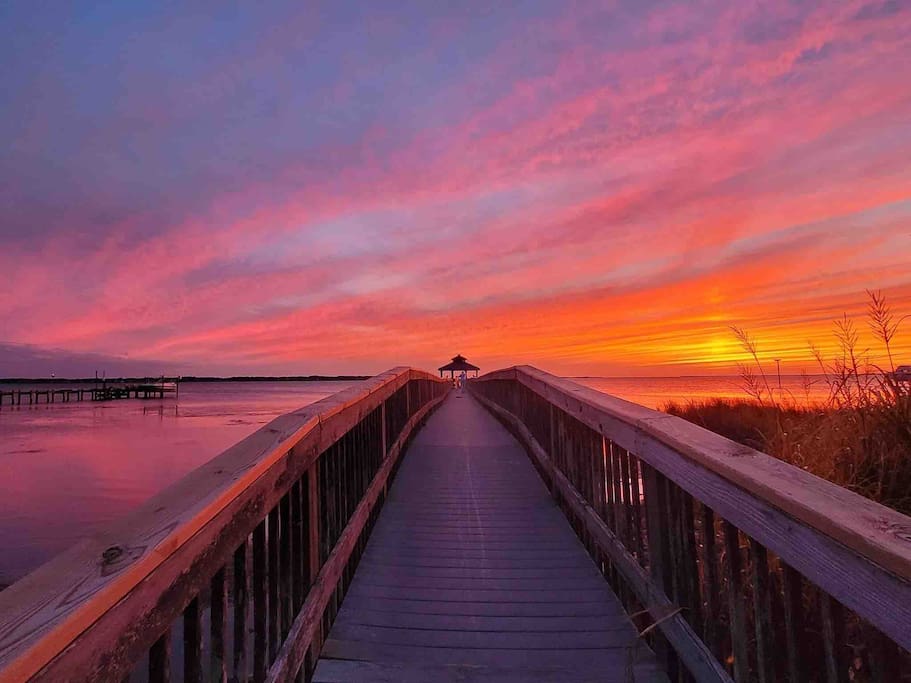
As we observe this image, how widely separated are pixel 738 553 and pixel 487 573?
6.60 feet

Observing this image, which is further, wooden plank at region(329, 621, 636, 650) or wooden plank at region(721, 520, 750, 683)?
wooden plank at region(329, 621, 636, 650)

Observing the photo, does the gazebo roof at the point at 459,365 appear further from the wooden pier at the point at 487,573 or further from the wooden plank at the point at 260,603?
Answer: the wooden plank at the point at 260,603

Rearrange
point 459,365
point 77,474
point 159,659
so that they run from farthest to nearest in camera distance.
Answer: point 459,365 → point 77,474 → point 159,659

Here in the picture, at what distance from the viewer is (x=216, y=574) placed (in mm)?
1563

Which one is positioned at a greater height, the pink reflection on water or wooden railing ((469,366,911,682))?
wooden railing ((469,366,911,682))

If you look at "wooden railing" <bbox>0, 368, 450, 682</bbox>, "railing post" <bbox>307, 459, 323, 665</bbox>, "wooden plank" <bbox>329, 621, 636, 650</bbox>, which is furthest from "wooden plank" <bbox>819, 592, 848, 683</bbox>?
"railing post" <bbox>307, 459, 323, 665</bbox>

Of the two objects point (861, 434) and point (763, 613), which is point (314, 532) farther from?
point (861, 434)

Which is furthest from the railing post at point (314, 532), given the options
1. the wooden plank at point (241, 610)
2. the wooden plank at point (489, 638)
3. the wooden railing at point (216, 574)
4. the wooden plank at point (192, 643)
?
the wooden plank at point (192, 643)

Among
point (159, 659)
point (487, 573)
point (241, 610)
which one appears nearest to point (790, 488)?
point (159, 659)

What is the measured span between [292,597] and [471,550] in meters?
1.83

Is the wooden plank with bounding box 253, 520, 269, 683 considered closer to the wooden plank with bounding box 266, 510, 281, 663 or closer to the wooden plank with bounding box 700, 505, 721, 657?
the wooden plank with bounding box 266, 510, 281, 663

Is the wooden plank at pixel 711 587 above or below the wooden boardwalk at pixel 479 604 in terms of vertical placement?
above

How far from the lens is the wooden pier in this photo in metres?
1.08

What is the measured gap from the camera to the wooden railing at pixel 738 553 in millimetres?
1165
